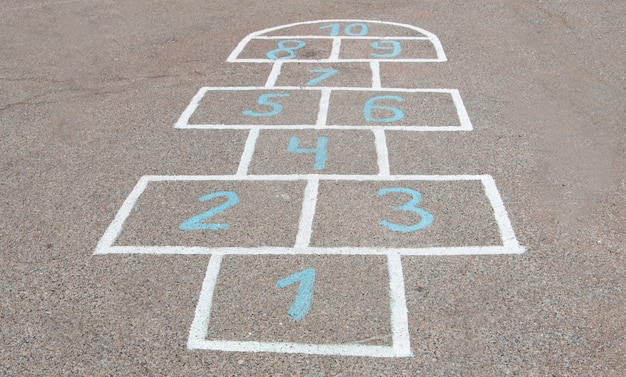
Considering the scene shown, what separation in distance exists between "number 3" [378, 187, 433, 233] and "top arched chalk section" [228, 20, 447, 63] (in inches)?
143

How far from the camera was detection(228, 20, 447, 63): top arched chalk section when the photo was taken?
906 centimetres

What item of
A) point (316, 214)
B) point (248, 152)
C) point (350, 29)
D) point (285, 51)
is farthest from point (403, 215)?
point (350, 29)

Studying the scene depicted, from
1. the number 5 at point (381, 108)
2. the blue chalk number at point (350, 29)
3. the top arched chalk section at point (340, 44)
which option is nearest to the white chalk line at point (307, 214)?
the number 5 at point (381, 108)

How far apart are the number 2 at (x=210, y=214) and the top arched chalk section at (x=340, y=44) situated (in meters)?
3.68

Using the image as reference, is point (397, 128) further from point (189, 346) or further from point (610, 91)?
point (189, 346)

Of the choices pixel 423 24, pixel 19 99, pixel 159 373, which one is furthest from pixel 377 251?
pixel 423 24

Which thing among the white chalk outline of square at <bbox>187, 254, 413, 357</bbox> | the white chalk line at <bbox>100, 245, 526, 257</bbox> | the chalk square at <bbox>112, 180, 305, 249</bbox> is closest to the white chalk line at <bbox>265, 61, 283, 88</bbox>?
the chalk square at <bbox>112, 180, 305, 249</bbox>

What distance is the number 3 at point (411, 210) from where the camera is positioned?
208 inches

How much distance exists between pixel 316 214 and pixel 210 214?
93 centimetres

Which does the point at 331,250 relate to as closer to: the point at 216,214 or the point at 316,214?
the point at 316,214

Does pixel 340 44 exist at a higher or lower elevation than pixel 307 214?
higher

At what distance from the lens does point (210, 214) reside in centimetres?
551

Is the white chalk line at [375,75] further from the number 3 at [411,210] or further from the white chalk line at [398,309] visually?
the white chalk line at [398,309]

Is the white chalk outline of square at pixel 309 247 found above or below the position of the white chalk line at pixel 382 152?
below
